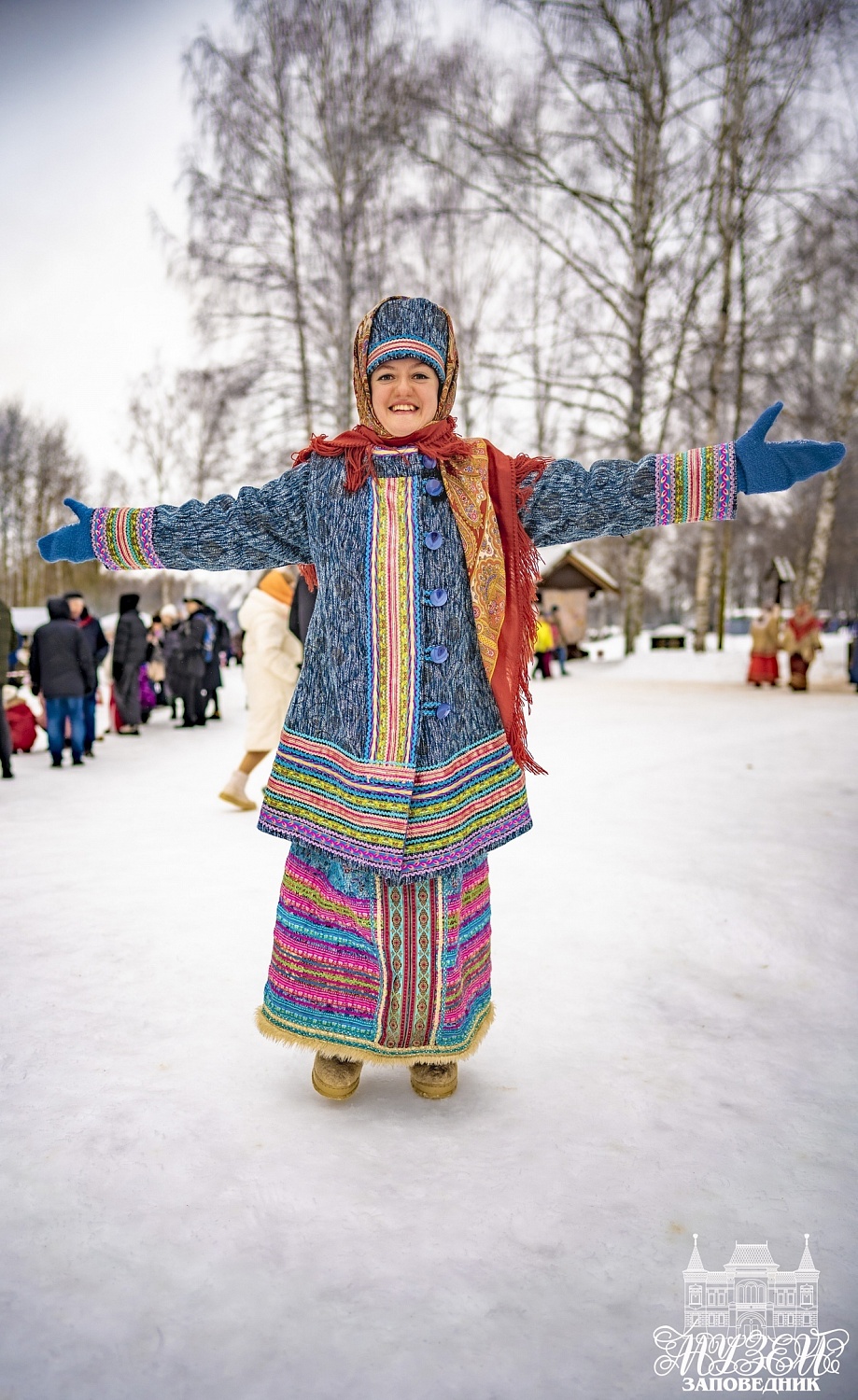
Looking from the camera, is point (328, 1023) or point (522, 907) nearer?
point (328, 1023)

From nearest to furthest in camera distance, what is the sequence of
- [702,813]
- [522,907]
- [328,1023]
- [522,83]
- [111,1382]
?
[111,1382] → [328,1023] → [522,907] → [702,813] → [522,83]

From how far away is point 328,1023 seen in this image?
7.23 feet

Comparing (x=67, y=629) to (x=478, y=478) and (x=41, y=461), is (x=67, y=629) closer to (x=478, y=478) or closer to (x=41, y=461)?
(x=478, y=478)

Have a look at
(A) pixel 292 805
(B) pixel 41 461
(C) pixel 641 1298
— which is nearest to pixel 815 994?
(C) pixel 641 1298

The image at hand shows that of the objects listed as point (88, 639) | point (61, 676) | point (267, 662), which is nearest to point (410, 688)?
point (267, 662)

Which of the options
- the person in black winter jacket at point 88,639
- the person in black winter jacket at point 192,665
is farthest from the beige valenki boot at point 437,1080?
the person in black winter jacket at point 192,665

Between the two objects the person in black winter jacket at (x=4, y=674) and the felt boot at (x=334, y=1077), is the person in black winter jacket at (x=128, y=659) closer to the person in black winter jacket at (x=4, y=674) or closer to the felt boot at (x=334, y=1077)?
the person in black winter jacket at (x=4, y=674)

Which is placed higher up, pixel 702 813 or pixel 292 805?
pixel 292 805

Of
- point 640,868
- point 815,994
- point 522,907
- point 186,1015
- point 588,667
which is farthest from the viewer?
point 588,667

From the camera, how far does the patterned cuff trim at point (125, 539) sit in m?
2.31

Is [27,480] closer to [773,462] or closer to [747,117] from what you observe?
[747,117]

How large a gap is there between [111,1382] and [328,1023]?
87cm

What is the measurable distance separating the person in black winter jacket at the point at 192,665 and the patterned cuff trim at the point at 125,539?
8.86m

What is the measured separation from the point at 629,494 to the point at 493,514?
32cm
